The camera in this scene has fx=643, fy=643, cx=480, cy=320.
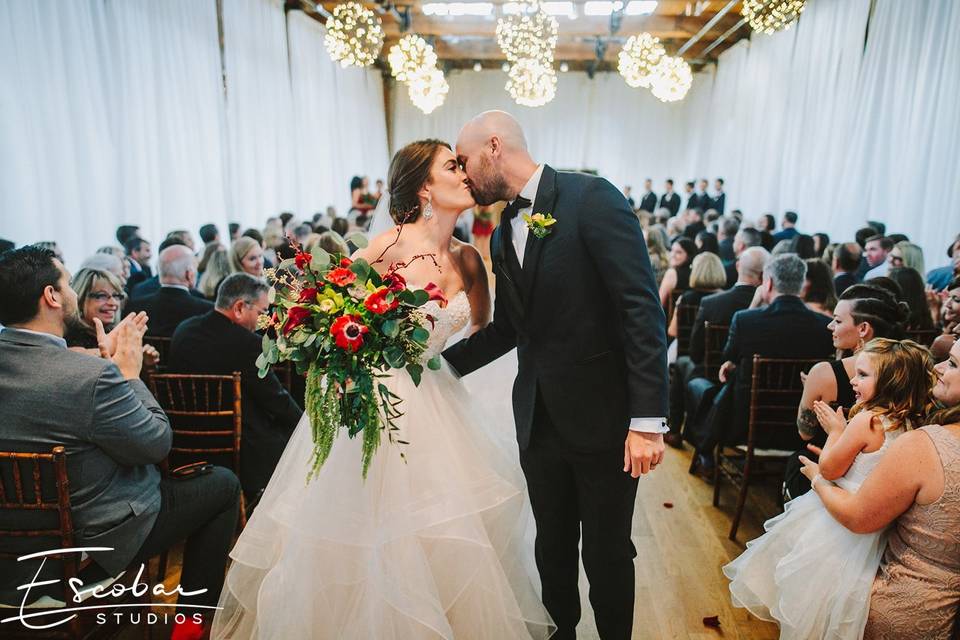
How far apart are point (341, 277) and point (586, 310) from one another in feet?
2.21

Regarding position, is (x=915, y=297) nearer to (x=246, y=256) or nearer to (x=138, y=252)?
(x=246, y=256)

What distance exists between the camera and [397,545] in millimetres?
1859

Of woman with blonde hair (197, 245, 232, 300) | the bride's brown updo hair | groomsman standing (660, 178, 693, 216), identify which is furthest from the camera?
groomsman standing (660, 178, 693, 216)

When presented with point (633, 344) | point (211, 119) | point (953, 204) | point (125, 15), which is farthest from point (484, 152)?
point (211, 119)

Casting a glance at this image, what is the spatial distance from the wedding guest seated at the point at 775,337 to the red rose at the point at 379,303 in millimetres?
2297

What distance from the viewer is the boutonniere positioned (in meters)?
1.74

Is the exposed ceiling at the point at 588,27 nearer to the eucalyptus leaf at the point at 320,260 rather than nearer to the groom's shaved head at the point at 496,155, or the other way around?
the groom's shaved head at the point at 496,155

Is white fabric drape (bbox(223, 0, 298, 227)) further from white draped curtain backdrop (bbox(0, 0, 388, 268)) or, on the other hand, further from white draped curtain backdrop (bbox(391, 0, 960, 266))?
white draped curtain backdrop (bbox(391, 0, 960, 266))

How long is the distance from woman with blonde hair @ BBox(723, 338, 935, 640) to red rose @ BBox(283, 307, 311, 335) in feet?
5.61

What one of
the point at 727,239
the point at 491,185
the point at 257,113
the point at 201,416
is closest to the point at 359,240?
the point at 491,185

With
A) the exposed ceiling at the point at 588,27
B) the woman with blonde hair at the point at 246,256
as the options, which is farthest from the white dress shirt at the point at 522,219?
the exposed ceiling at the point at 588,27

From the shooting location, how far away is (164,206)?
24.5 feet

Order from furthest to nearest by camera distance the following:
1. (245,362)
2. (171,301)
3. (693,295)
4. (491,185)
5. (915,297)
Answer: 1. (693,295)
2. (915,297)
3. (171,301)
4. (245,362)
5. (491,185)

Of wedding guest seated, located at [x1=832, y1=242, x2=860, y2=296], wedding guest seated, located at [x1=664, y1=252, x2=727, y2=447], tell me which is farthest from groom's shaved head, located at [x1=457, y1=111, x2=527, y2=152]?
wedding guest seated, located at [x1=832, y1=242, x2=860, y2=296]
